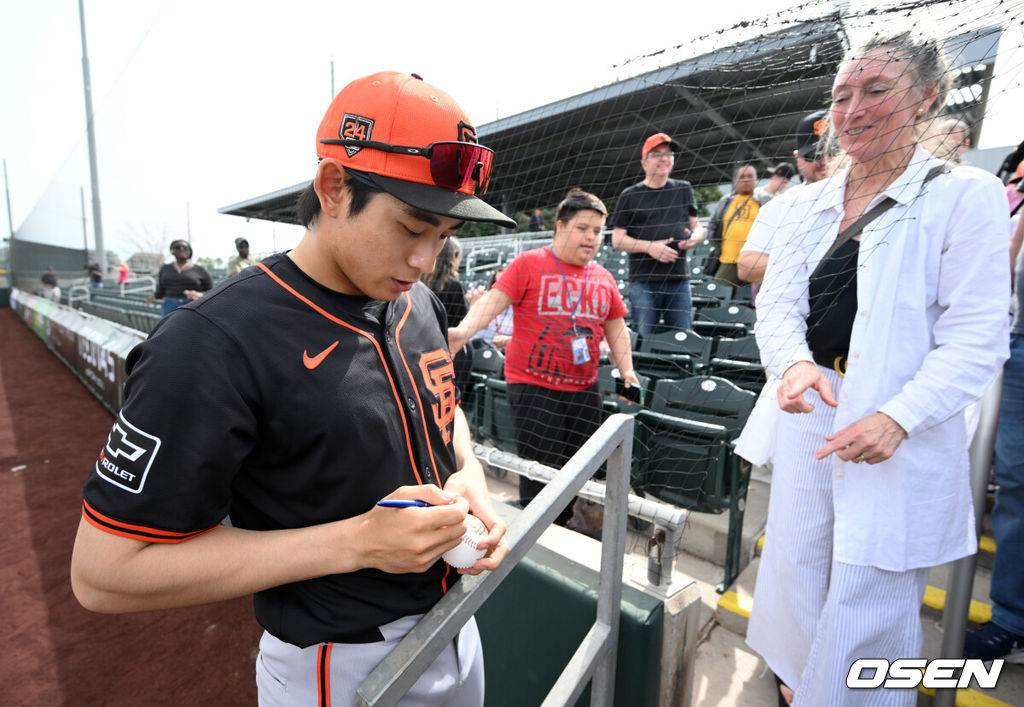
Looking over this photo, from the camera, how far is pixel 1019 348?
68.8 inches

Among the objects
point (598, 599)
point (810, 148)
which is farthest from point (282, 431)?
point (810, 148)

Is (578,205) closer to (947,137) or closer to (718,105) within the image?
(947,137)

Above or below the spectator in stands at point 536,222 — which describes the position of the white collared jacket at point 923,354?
below

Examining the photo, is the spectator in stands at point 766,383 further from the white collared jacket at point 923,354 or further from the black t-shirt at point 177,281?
the black t-shirt at point 177,281

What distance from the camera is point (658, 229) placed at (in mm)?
3465

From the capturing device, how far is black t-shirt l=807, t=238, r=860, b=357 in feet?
4.48

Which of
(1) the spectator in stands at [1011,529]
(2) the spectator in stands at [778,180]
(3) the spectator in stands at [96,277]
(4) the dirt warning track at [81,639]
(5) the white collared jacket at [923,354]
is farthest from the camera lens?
(3) the spectator in stands at [96,277]

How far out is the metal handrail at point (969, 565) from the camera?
59.6 inches

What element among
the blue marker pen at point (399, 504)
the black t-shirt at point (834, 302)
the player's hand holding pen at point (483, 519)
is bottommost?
the player's hand holding pen at point (483, 519)

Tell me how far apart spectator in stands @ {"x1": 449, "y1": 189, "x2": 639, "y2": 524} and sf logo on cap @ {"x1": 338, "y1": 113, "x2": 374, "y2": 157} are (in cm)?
161

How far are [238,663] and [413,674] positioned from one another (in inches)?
81.4

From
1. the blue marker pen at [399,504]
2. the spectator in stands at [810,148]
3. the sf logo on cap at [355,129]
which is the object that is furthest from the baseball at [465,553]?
the spectator in stands at [810,148]

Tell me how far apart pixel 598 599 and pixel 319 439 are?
0.96 m

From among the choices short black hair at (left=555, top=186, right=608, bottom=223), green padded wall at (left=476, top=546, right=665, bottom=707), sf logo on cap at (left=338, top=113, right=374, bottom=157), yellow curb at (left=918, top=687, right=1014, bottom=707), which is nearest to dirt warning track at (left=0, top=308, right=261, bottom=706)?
green padded wall at (left=476, top=546, right=665, bottom=707)
